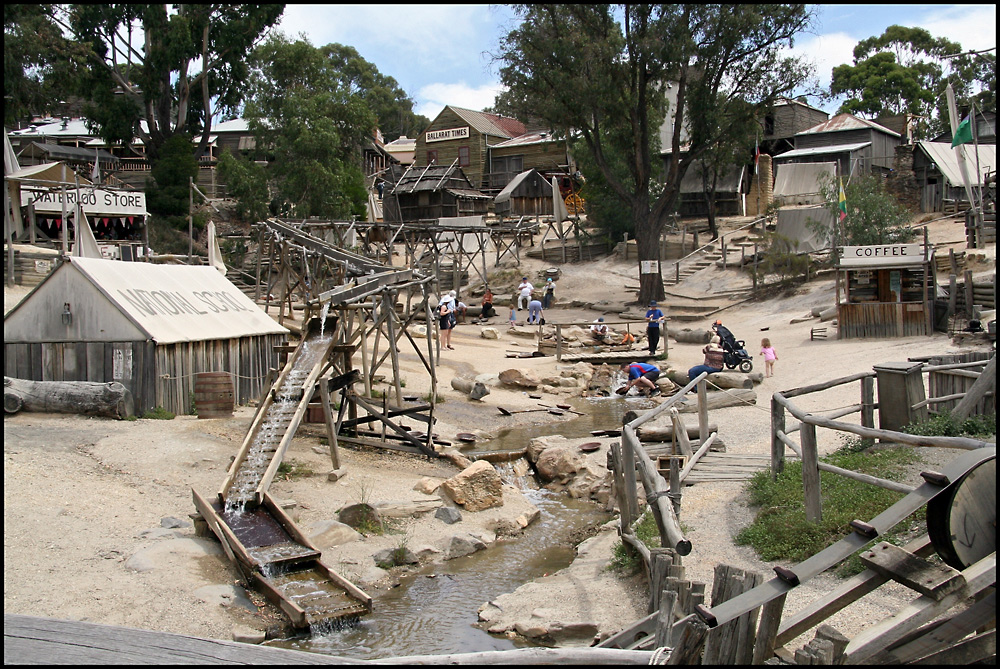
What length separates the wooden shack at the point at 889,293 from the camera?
19797 mm

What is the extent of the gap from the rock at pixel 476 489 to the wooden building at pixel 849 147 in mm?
31331

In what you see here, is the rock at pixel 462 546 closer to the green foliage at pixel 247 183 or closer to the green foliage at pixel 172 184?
the green foliage at pixel 247 183

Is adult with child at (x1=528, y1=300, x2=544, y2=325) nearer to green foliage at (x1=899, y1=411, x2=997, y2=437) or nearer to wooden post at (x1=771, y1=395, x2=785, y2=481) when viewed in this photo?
wooden post at (x1=771, y1=395, x2=785, y2=481)

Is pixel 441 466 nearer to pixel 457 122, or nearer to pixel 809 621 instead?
pixel 809 621

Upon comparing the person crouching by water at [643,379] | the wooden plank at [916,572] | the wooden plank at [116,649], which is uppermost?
the wooden plank at [116,649]

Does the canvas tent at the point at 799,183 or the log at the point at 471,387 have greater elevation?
the canvas tent at the point at 799,183

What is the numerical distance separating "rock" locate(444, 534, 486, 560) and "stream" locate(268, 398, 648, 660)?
0.10 m

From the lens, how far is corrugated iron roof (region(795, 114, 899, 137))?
39094 mm

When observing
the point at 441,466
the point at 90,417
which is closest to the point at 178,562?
the point at 441,466

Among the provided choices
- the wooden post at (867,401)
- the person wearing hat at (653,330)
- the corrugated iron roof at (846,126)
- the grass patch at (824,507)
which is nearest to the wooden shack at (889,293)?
the person wearing hat at (653,330)


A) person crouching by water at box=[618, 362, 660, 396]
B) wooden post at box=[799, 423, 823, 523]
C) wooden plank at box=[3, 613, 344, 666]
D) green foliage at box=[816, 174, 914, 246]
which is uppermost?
green foliage at box=[816, 174, 914, 246]

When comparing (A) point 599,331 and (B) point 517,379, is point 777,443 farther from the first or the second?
(A) point 599,331

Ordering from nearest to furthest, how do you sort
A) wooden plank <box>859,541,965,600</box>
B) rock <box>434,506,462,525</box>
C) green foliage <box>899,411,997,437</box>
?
wooden plank <box>859,541,965,600</box> < green foliage <box>899,411,997,437</box> < rock <box>434,506,462,525</box>

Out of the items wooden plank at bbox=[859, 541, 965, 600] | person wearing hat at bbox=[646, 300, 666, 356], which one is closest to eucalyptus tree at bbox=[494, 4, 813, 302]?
person wearing hat at bbox=[646, 300, 666, 356]
